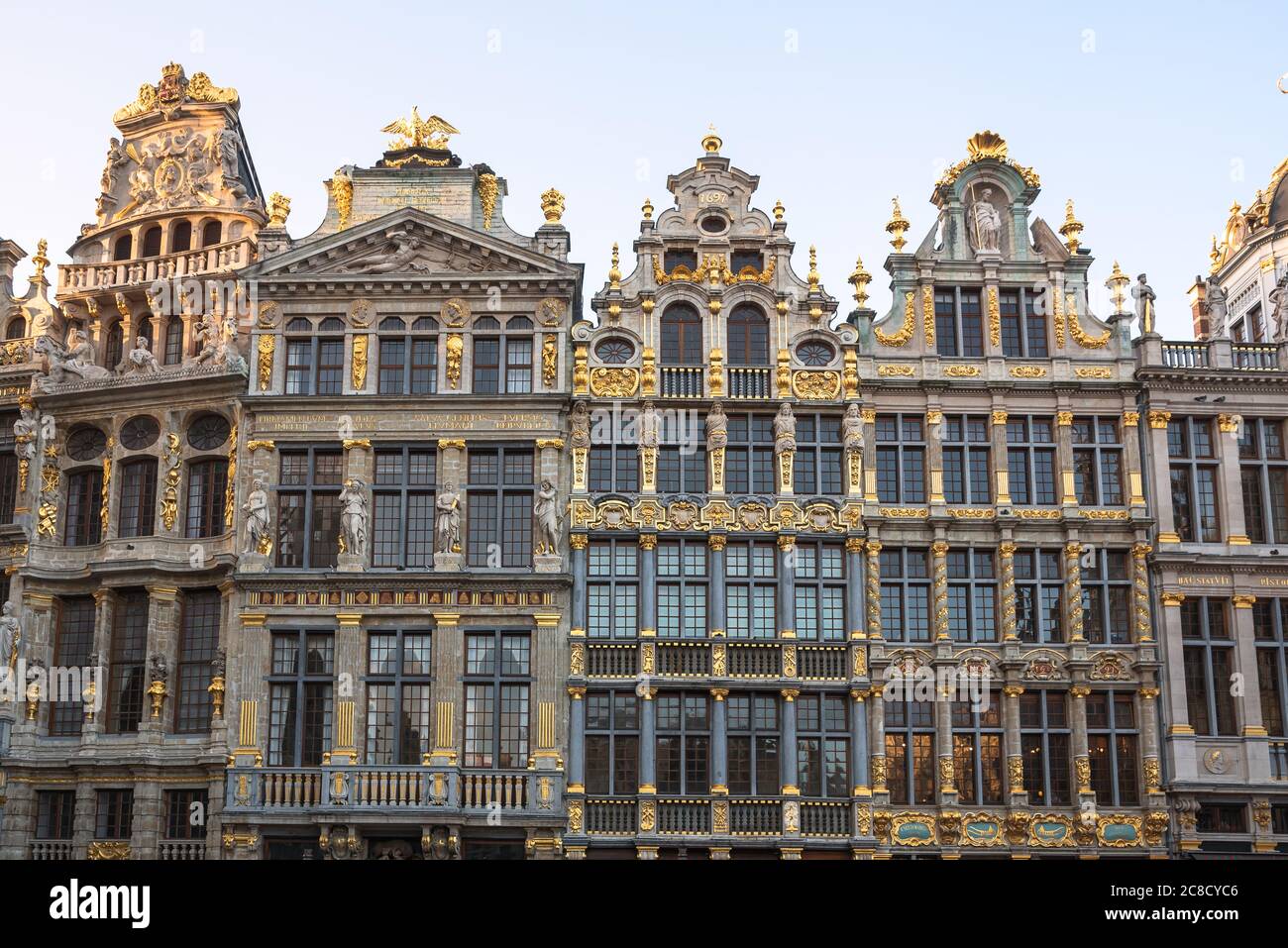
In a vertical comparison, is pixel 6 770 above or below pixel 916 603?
below

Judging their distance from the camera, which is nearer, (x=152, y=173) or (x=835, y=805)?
(x=835, y=805)

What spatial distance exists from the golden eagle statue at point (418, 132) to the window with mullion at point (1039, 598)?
18.4m

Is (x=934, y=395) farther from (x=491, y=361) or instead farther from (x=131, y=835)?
(x=131, y=835)

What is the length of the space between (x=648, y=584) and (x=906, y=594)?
6.30 m

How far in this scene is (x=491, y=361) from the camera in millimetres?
40312

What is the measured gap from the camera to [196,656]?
3953 centimetres

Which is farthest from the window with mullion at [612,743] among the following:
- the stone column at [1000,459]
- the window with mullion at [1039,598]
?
the stone column at [1000,459]

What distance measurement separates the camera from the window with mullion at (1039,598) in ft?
127

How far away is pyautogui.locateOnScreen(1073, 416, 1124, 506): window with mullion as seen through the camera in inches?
1558

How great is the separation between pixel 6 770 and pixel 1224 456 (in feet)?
101

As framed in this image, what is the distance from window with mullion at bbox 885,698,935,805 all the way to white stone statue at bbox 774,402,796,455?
6659 millimetres
